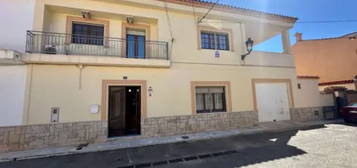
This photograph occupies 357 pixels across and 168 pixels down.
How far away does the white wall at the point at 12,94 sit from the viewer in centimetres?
654

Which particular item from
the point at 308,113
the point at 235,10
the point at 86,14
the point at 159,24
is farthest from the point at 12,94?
the point at 308,113

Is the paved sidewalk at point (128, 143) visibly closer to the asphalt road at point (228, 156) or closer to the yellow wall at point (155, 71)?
the asphalt road at point (228, 156)

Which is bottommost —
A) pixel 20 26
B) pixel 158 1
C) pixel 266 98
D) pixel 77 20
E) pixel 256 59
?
pixel 266 98

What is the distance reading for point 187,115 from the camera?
8797 mm

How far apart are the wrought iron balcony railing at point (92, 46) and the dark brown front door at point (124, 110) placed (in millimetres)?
1857

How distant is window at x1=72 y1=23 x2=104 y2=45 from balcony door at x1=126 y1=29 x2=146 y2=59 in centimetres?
134

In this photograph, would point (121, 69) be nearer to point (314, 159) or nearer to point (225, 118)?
point (225, 118)

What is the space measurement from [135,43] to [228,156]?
23.3 ft

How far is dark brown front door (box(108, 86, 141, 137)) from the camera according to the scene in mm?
8180

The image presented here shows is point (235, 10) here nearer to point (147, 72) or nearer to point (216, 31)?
point (216, 31)

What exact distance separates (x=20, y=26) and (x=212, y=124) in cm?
1005

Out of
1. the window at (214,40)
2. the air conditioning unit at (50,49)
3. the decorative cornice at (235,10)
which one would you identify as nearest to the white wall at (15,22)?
the air conditioning unit at (50,49)

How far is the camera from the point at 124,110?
8.42 metres

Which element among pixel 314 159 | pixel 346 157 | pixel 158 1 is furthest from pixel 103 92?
pixel 346 157
